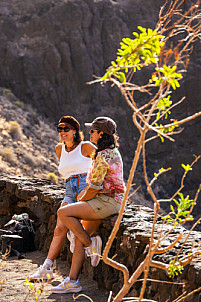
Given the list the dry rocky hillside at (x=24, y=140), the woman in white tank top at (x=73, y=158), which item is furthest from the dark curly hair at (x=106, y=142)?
the dry rocky hillside at (x=24, y=140)

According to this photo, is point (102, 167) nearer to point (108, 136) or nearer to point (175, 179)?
point (108, 136)

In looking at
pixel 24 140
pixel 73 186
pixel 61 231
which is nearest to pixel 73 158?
pixel 73 186

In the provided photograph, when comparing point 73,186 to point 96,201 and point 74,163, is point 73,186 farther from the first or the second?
point 96,201

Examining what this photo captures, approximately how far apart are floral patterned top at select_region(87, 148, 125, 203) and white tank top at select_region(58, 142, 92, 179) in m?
0.80

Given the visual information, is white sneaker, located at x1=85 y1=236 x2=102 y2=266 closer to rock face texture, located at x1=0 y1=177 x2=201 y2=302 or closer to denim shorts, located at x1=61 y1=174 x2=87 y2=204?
rock face texture, located at x1=0 y1=177 x2=201 y2=302

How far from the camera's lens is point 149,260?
2359mm

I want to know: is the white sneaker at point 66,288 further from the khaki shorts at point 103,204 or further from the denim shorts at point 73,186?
the denim shorts at point 73,186

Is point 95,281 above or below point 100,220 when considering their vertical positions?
below

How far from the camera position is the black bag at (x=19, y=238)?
5.73m

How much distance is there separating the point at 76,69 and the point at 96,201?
92.4ft

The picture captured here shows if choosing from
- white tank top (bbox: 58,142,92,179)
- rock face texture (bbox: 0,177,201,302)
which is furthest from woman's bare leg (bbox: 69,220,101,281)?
white tank top (bbox: 58,142,92,179)

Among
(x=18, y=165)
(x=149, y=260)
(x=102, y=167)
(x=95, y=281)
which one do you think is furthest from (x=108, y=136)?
(x=18, y=165)

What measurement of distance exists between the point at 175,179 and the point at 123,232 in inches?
1058

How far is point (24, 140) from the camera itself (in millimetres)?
24156
